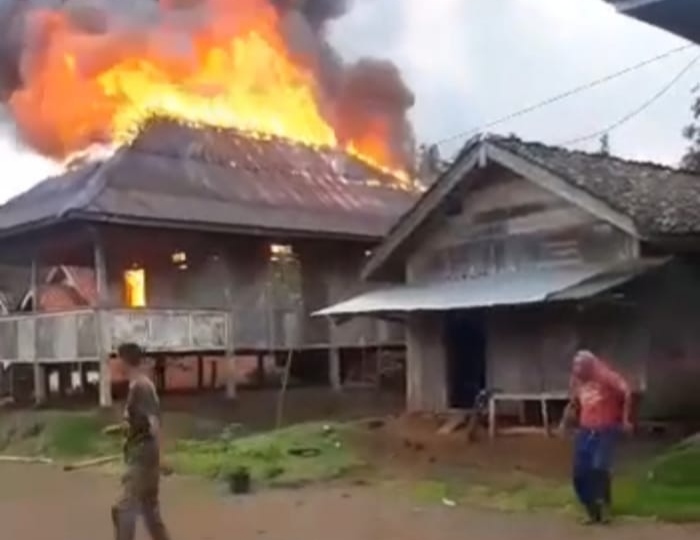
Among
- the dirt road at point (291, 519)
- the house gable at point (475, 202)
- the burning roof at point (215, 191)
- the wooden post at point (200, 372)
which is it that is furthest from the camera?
the wooden post at point (200, 372)

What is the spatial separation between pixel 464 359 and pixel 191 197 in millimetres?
6977

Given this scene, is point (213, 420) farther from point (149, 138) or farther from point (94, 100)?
point (94, 100)

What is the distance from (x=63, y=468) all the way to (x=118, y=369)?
633 centimetres

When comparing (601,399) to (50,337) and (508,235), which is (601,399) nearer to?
(508,235)

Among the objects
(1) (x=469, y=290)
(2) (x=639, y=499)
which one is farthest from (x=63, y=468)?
(2) (x=639, y=499)

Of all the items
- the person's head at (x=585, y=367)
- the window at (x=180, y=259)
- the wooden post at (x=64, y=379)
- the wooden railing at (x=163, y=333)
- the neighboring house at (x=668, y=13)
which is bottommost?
the wooden post at (x=64, y=379)

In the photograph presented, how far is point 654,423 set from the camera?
1781cm

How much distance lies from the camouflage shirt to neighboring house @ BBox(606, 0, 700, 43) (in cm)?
476

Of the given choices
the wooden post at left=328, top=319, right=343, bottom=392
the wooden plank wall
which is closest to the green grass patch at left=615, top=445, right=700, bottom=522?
the wooden plank wall

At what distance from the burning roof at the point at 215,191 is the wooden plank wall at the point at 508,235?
199 inches

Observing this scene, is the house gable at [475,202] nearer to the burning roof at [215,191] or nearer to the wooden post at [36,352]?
the burning roof at [215,191]

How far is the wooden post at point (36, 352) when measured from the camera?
84.6 feet

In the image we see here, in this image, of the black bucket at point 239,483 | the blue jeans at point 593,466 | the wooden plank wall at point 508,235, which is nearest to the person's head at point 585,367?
the blue jeans at point 593,466

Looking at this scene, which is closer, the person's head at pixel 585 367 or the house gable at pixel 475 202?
the person's head at pixel 585 367
